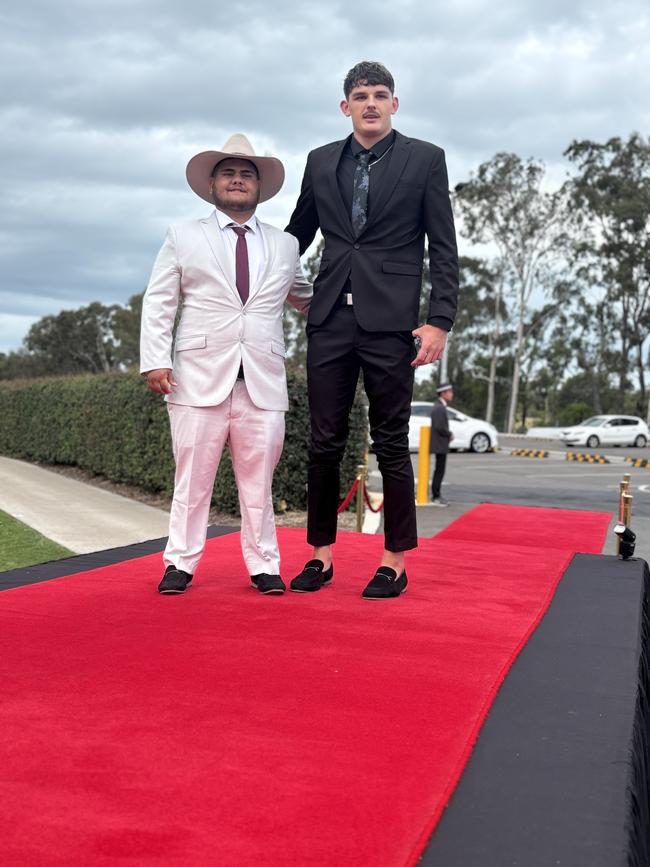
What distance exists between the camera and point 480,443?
24.7 meters

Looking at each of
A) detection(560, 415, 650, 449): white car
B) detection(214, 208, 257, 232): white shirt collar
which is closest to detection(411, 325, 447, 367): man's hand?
detection(214, 208, 257, 232): white shirt collar

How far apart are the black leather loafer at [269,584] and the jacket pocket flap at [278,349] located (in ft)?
2.84

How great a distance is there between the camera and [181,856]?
145 centimetres

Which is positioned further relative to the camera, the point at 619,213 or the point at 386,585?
the point at 619,213

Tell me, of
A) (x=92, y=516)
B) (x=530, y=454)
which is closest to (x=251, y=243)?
(x=92, y=516)

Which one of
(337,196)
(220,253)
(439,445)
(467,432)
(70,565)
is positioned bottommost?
(467,432)

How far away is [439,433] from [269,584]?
8549 mm

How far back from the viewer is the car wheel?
24.5m

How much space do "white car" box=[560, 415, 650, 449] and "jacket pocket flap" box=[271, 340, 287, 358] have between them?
29783 millimetres

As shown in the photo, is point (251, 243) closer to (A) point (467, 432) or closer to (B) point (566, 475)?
(B) point (566, 475)

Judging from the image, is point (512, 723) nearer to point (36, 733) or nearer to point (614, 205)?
point (36, 733)

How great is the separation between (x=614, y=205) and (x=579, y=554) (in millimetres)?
37041

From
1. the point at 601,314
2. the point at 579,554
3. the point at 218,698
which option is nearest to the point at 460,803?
the point at 218,698

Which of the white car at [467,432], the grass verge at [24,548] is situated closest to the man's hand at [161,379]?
the grass verge at [24,548]
